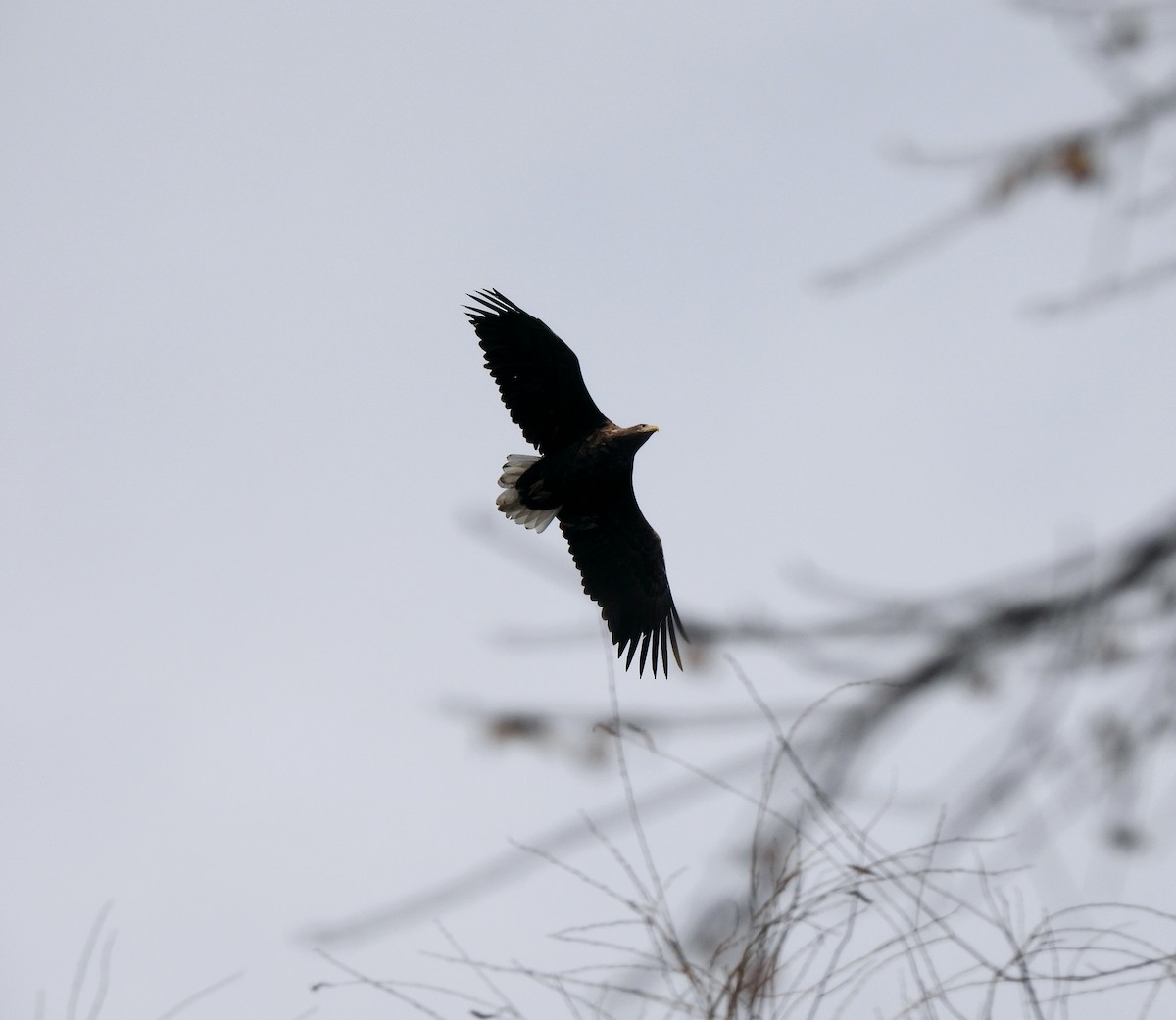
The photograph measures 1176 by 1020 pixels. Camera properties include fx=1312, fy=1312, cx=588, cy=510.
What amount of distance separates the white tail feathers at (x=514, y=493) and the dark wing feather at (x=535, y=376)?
494mm

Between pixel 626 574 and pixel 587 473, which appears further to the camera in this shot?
pixel 626 574

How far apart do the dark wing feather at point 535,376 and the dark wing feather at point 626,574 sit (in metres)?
0.74

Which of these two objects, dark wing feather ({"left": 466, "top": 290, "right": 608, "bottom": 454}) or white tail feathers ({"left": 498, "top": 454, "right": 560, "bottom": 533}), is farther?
white tail feathers ({"left": 498, "top": 454, "right": 560, "bottom": 533})

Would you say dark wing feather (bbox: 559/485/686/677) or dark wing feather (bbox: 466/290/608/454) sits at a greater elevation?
dark wing feather (bbox: 466/290/608/454)

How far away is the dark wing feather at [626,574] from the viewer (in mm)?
9914

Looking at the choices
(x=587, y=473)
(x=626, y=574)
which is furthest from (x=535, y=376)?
(x=626, y=574)

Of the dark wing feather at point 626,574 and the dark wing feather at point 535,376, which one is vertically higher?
the dark wing feather at point 535,376

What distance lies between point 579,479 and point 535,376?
803 millimetres

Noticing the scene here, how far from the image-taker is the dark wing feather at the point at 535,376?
910cm

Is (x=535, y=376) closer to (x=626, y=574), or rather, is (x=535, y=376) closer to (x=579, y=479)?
(x=579, y=479)

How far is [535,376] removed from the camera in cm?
926

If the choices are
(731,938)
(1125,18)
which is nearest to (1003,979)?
(731,938)

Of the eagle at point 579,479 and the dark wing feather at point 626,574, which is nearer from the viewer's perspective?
the eagle at point 579,479

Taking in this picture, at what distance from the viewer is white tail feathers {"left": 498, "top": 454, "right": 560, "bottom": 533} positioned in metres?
9.96
